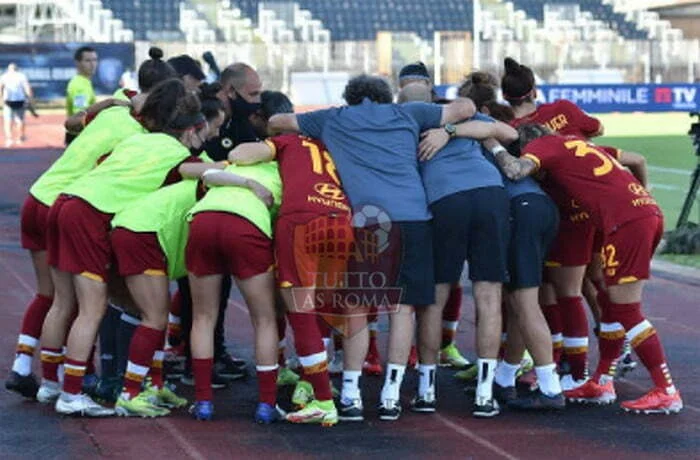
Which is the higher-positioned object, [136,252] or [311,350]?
[136,252]

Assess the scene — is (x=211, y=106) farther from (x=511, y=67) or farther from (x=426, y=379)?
(x=426, y=379)

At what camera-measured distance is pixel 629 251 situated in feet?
27.6

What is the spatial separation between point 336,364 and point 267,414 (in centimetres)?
171

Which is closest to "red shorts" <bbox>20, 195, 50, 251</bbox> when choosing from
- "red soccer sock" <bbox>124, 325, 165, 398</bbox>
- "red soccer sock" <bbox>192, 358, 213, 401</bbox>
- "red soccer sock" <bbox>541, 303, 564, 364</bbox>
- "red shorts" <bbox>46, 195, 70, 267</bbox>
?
"red shorts" <bbox>46, 195, 70, 267</bbox>

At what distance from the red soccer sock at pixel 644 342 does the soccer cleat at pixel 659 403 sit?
0.15ft

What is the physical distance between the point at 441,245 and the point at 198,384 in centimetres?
142

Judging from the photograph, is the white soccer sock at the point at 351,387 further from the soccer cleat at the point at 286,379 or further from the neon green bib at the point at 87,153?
the neon green bib at the point at 87,153

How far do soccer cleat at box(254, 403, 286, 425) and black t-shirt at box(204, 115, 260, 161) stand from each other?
1.98m

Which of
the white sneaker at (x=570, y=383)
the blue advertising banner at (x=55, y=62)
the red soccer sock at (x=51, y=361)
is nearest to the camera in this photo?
the red soccer sock at (x=51, y=361)

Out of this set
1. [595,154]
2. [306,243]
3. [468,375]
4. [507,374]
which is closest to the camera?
[306,243]

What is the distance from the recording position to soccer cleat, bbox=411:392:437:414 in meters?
8.41

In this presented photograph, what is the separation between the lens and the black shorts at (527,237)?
8445 millimetres

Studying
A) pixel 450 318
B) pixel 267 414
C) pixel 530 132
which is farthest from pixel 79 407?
pixel 530 132

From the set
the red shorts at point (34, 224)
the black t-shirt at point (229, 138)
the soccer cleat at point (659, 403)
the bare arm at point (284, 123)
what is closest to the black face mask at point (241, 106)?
the black t-shirt at point (229, 138)
